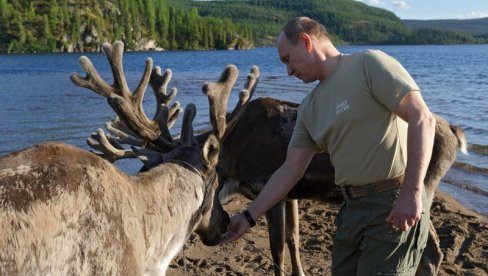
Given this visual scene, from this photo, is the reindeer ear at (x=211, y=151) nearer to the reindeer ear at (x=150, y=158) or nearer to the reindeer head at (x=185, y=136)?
the reindeer head at (x=185, y=136)

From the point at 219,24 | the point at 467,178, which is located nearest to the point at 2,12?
the point at 219,24

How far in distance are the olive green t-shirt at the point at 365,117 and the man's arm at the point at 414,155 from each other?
0.09 metres

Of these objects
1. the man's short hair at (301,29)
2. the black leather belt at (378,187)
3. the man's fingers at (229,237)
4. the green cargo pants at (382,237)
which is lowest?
the man's fingers at (229,237)

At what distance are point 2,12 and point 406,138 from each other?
422 ft

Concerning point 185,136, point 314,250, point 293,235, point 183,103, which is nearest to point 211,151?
point 185,136

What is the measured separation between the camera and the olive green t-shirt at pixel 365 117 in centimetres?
402

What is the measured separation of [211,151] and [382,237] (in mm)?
1503

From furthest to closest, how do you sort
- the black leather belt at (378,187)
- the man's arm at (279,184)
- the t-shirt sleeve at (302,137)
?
the man's arm at (279,184), the t-shirt sleeve at (302,137), the black leather belt at (378,187)

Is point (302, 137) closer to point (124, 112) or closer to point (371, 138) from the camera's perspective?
point (371, 138)

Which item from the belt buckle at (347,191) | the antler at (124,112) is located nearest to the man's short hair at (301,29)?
the belt buckle at (347,191)

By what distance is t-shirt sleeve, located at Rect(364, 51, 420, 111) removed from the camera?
3.95 meters

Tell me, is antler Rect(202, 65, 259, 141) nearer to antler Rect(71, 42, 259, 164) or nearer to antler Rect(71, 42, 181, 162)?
antler Rect(71, 42, 259, 164)

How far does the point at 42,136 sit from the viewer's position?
58.4 feet

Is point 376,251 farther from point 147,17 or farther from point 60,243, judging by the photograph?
point 147,17
